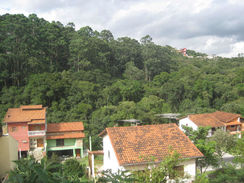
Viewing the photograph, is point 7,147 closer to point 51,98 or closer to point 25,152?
point 25,152

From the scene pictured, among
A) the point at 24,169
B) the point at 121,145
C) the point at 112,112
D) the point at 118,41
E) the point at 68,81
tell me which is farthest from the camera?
the point at 118,41

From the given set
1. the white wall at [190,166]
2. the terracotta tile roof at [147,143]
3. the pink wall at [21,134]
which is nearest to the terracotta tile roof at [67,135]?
the pink wall at [21,134]

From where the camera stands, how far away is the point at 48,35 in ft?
108

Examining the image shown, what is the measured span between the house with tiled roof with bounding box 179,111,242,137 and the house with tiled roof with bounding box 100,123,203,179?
1318 centimetres

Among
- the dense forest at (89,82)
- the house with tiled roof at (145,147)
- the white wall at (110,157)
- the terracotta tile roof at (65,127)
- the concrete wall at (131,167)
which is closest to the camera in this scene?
the concrete wall at (131,167)

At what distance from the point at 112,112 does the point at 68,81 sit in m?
7.93

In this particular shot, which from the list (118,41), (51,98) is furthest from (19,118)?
(118,41)

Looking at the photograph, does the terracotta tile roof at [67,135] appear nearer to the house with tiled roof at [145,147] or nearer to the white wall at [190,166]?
the house with tiled roof at [145,147]

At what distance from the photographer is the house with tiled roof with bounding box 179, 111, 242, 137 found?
2419 cm

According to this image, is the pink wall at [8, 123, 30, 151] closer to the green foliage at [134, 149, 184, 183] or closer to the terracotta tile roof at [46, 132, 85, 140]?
the terracotta tile roof at [46, 132, 85, 140]

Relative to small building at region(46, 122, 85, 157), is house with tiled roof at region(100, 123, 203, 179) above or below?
above

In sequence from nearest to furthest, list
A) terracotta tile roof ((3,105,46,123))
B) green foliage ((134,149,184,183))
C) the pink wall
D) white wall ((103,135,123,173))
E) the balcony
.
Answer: green foliage ((134,149,184,183)) → white wall ((103,135,123,173)) → the pink wall → terracotta tile roof ((3,105,46,123)) → the balcony

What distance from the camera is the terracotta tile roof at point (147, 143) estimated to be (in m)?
10.2

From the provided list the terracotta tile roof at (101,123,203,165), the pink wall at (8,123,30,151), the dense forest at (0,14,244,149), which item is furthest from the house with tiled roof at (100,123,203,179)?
the pink wall at (8,123,30,151)
